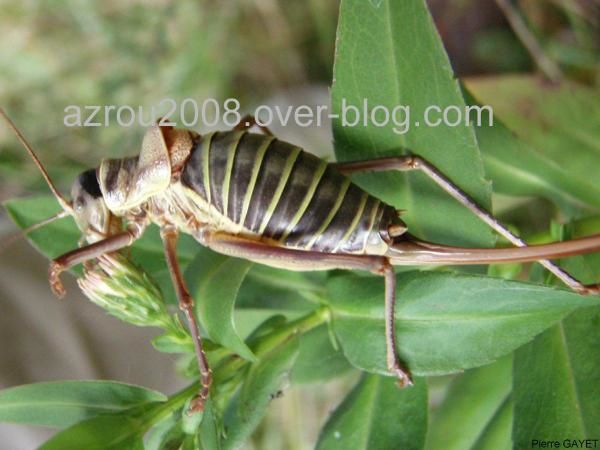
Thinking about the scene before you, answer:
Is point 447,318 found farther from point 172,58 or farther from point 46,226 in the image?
point 172,58

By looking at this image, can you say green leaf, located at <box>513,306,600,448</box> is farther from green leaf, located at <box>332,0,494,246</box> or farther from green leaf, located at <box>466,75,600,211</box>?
green leaf, located at <box>466,75,600,211</box>

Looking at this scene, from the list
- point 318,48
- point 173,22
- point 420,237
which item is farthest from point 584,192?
point 173,22

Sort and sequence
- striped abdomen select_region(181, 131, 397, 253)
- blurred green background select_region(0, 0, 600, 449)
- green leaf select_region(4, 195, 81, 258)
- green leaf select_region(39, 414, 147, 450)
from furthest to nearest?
blurred green background select_region(0, 0, 600, 449) < green leaf select_region(4, 195, 81, 258) < striped abdomen select_region(181, 131, 397, 253) < green leaf select_region(39, 414, 147, 450)

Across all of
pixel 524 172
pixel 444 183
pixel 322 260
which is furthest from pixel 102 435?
pixel 524 172

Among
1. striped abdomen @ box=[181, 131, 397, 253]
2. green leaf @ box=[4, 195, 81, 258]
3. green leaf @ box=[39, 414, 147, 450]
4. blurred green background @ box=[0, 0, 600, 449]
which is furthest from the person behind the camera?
blurred green background @ box=[0, 0, 600, 449]

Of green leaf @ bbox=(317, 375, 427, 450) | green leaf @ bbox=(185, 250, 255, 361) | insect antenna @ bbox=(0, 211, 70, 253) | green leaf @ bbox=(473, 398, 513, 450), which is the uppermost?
insect antenna @ bbox=(0, 211, 70, 253)

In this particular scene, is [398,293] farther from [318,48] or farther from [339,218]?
[318,48]

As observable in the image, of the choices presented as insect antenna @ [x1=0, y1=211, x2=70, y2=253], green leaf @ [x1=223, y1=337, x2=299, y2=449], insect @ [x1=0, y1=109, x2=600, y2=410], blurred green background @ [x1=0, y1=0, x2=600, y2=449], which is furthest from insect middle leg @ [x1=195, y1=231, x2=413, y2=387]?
blurred green background @ [x1=0, y1=0, x2=600, y2=449]
